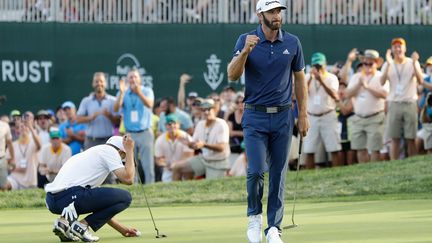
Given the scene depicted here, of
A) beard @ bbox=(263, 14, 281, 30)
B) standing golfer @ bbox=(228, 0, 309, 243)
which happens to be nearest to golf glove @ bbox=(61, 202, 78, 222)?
standing golfer @ bbox=(228, 0, 309, 243)

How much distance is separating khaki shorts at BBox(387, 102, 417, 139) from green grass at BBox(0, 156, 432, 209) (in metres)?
0.68

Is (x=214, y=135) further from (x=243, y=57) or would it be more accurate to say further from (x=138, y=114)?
(x=243, y=57)

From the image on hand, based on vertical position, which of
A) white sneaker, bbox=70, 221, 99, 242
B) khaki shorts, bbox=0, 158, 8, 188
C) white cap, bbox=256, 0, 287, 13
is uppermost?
white cap, bbox=256, 0, 287, 13

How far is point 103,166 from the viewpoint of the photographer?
461 inches

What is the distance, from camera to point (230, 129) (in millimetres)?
22844

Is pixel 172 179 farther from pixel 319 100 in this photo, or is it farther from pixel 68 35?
pixel 68 35

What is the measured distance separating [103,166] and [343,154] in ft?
36.1

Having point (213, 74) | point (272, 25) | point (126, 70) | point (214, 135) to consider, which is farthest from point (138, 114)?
point (272, 25)

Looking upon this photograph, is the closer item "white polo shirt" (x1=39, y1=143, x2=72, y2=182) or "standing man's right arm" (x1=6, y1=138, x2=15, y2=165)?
"standing man's right arm" (x1=6, y1=138, x2=15, y2=165)

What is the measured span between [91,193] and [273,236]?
1.94m

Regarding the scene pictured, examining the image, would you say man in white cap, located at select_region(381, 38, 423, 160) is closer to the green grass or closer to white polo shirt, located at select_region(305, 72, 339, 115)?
the green grass

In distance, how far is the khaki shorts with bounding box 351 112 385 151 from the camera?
835 inches

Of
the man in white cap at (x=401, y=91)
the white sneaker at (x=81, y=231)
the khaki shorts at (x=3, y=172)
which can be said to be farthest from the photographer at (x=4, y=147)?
the white sneaker at (x=81, y=231)

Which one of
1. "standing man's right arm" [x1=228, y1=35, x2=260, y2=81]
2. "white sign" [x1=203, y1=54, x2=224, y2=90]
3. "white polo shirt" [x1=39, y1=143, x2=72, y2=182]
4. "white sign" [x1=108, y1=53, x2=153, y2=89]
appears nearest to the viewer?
"standing man's right arm" [x1=228, y1=35, x2=260, y2=81]
